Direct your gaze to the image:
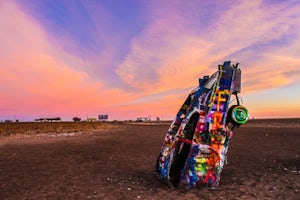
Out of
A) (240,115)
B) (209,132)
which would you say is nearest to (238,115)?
(240,115)

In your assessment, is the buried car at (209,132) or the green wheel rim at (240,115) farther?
the green wheel rim at (240,115)

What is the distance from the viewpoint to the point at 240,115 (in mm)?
8227

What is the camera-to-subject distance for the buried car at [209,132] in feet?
25.4

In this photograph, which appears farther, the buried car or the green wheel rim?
the green wheel rim

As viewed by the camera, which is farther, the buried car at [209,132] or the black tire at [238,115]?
the black tire at [238,115]

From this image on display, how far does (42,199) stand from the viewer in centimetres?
745

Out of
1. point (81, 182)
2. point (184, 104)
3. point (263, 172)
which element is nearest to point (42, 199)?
point (81, 182)

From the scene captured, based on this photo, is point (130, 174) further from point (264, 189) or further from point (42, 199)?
point (264, 189)

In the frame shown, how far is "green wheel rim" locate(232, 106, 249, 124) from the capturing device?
8180 millimetres

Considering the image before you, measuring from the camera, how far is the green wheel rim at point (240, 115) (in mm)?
8180

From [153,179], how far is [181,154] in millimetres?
1265

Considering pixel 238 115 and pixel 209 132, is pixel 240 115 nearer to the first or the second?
pixel 238 115

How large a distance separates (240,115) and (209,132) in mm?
1194

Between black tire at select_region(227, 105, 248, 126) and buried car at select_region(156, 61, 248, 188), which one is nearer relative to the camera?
buried car at select_region(156, 61, 248, 188)
